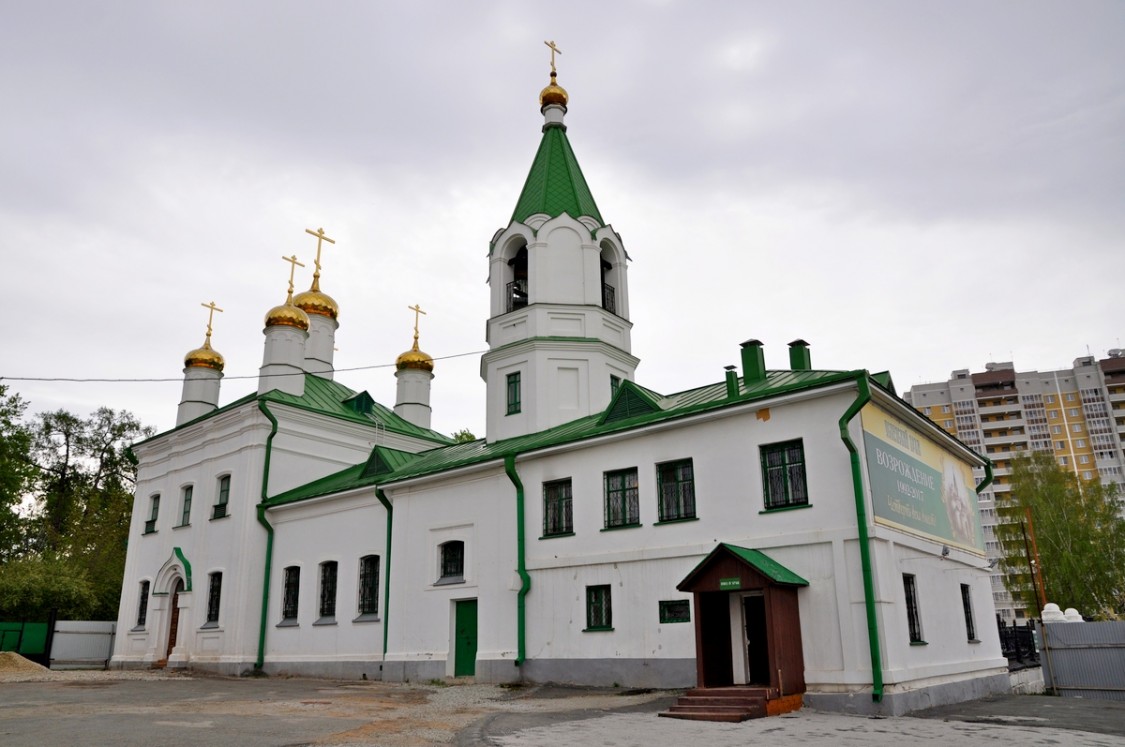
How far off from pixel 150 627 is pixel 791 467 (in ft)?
69.8

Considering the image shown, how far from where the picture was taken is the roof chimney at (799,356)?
1694cm

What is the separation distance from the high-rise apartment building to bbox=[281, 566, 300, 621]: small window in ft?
214

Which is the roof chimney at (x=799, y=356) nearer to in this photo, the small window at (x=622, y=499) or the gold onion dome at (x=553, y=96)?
the small window at (x=622, y=499)

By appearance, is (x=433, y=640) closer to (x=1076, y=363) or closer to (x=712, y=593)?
(x=712, y=593)

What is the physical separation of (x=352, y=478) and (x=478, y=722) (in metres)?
13.4

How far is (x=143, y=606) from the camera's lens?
2695cm

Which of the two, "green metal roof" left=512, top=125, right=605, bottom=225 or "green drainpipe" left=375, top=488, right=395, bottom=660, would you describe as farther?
"green metal roof" left=512, top=125, right=605, bottom=225

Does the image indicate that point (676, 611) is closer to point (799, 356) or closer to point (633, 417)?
point (633, 417)

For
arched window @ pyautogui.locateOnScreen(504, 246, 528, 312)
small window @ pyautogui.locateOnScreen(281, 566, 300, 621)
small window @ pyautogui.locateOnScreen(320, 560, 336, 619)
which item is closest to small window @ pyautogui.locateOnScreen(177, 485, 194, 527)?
small window @ pyautogui.locateOnScreen(281, 566, 300, 621)

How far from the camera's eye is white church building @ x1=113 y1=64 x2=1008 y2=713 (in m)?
13.2

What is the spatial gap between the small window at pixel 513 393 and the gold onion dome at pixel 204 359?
1383 cm

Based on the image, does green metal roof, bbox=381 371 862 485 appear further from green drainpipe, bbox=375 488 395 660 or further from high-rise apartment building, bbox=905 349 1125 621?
high-rise apartment building, bbox=905 349 1125 621

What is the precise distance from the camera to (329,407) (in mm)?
27141

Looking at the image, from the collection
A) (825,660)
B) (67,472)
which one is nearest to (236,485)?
(825,660)
